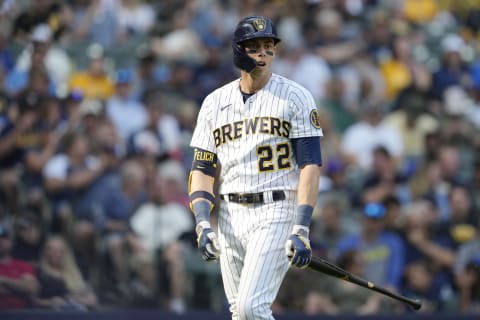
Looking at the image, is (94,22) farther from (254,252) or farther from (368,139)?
(254,252)

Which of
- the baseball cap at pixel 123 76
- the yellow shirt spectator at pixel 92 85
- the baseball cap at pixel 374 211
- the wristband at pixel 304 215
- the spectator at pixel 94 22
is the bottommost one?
the wristband at pixel 304 215

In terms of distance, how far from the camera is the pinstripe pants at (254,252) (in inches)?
195

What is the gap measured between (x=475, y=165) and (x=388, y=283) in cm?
193

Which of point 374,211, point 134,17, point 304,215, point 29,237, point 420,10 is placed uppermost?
point 420,10

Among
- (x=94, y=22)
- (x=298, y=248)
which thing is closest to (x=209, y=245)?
(x=298, y=248)

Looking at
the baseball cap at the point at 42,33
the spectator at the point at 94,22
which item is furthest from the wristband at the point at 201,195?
the spectator at the point at 94,22

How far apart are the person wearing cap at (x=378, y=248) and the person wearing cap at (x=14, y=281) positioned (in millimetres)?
2822

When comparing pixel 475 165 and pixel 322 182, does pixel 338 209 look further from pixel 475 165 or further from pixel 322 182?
pixel 475 165

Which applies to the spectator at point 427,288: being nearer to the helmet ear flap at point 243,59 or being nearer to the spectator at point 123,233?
the spectator at point 123,233

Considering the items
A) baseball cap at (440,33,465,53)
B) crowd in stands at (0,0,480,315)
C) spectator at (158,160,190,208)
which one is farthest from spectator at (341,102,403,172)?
spectator at (158,160,190,208)

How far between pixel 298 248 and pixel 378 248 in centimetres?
390

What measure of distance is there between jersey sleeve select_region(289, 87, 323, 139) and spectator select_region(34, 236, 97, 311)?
11.1 feet

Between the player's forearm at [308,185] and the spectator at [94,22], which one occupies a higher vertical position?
the spectator at [94,22]

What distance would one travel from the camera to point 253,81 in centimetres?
530
